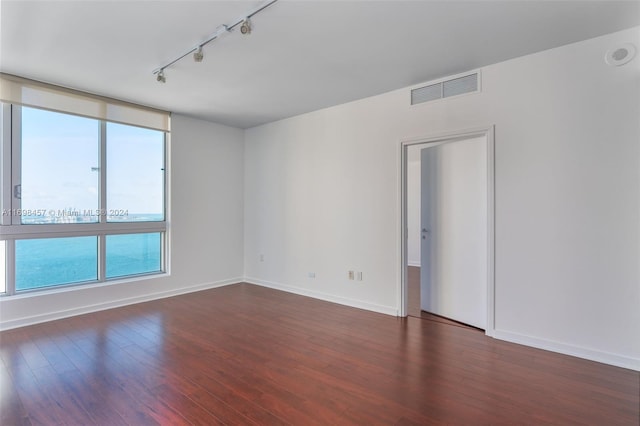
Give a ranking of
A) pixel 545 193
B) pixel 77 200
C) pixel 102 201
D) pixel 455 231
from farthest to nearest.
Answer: pixel 102 201, pixel 77 200, pixel 455 231, pixel 545 193

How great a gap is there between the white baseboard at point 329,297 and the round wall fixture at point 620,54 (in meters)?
3.14

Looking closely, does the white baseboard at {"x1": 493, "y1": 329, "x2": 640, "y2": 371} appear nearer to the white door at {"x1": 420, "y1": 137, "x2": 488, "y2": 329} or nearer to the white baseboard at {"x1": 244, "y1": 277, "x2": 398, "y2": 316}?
the white door at {"x1": 420, "y1": 137, "x2": 488, "y2": 329}

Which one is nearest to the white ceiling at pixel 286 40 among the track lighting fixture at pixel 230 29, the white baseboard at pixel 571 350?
the track lighting fixture at pixel 230 29

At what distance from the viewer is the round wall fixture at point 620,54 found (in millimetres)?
2584

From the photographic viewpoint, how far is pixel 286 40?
2.74 meters

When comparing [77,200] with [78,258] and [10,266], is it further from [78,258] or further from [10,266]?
[10,266]

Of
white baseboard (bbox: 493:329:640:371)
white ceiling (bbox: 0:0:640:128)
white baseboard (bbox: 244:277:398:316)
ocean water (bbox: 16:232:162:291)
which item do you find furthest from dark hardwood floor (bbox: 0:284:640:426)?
white ceiling (bbox: 0:0:640:128)

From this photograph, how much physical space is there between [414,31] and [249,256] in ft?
14.5

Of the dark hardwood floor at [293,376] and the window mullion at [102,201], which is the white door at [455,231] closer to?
the dark hardwood floor at [293,376]

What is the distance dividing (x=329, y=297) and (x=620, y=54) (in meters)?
3.97

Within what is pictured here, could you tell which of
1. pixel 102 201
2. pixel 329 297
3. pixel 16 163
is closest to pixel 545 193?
pixel 329 297

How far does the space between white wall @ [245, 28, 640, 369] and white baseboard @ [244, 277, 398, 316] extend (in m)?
0.03

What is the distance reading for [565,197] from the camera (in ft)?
9.39

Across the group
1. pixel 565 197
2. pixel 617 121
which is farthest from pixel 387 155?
pixel 617 121
